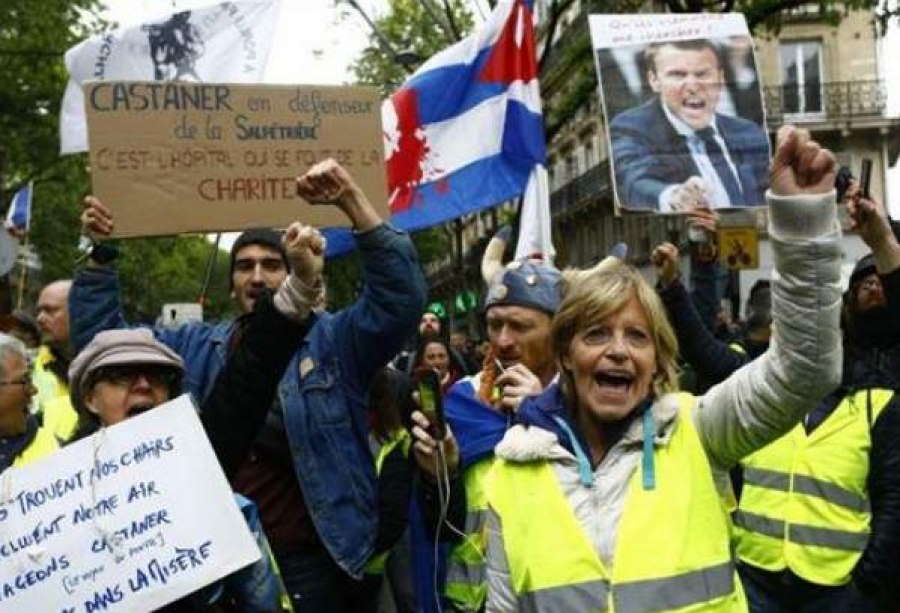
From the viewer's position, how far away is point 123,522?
117 inches

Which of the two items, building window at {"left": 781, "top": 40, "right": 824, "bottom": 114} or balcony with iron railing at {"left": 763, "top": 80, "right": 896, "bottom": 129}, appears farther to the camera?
building window at {"left": 781, "top": 40, "right": 824, "bottom": 114}

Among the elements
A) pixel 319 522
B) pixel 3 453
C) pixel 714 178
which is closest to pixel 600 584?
pixel 319 522

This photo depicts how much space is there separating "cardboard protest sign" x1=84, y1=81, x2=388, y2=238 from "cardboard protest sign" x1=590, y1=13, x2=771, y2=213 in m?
3.05

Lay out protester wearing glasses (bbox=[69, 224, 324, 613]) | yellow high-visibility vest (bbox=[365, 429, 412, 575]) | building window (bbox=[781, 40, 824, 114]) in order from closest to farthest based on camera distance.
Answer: protester wearing glasses (bbox=[69, 224, 324, 613])
yellow high-visibility vest (bbox=[365, 429, 412, 575])
building window (bbox=[781, 40, 824, 114])

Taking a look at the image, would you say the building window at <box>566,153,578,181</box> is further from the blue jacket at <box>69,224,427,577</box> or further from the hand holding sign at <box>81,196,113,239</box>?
the blue jacket at <box>69,224,427,577</box>

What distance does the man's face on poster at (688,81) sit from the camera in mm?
7750

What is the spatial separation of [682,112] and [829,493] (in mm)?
3500

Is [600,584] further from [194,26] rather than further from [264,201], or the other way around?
[194,26]

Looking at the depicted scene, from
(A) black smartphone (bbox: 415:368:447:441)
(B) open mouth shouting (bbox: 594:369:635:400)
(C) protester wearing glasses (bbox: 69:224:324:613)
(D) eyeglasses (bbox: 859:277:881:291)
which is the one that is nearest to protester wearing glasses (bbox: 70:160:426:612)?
(A) black smartphone (bbox: 415:368:447:441)

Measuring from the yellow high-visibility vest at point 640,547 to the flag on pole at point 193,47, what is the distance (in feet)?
17.2

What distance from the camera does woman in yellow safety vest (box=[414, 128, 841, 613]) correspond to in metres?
2.65

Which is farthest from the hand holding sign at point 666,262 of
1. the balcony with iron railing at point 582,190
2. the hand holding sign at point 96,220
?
the balcony with iron railing at point 582,190

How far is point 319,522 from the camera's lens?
12.8 feet

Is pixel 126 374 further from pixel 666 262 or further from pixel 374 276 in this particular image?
pixel 666 262
